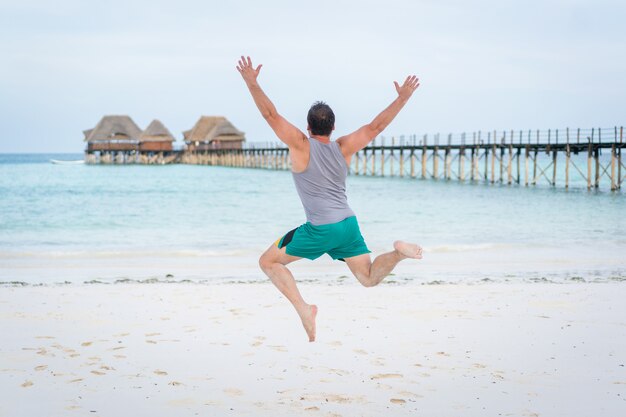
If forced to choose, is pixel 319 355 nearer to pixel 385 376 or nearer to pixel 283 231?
pixel 385 376

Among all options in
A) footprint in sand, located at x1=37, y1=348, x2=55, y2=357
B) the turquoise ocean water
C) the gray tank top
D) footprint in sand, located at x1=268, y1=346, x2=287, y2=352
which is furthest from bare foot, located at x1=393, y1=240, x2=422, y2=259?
the turquoise ocean water

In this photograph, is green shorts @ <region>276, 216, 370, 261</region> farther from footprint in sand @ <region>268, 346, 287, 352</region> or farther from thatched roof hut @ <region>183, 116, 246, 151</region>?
thatched roof hut @ <region>183, 116, 246, 151</region>

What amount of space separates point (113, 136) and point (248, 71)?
81900mm

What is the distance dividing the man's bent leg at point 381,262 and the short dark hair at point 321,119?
0.64 meters

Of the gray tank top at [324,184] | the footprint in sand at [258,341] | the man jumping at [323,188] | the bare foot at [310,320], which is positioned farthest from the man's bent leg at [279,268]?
the footprint in sand at [258,341]

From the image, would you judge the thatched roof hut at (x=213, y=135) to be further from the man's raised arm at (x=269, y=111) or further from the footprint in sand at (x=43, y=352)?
the man's raised arm at (x=269, y=111)

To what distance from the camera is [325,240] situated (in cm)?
366

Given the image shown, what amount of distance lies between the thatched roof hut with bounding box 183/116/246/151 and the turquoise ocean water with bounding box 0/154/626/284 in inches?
1630

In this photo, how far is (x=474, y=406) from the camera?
3.93 metres

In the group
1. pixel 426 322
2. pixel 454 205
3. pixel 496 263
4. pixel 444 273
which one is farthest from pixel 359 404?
pixel 454 205

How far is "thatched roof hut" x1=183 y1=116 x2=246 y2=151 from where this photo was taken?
79688 millimetres

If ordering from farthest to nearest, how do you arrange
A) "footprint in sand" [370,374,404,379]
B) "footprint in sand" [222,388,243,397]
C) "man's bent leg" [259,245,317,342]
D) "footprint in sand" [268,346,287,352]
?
"footprint in sand" [268,346,287,352], "footprint in sand" [370,374,404,379], "footprint in sand" [222,388,243,397], "man's bent leg" [259,245,317,342]

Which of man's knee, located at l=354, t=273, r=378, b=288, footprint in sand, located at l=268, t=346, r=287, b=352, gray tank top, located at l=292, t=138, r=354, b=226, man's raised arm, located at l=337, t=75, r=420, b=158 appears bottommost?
footprint in sand, located at l=268, t=346, r=287, b=352

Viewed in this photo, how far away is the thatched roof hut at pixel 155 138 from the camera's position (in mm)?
82312
